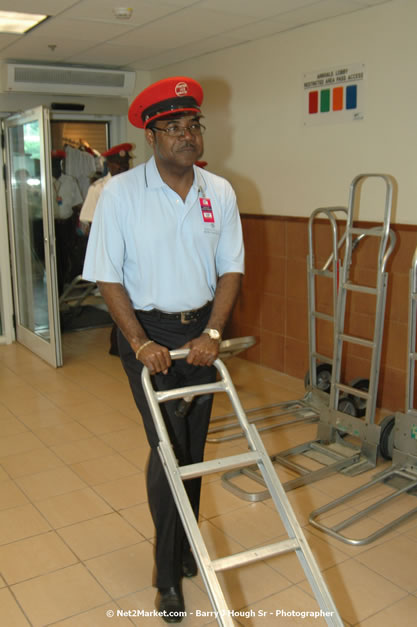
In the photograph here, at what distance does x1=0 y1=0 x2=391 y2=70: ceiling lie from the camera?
3604 mm

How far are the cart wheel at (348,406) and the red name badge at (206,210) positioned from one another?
6.18ft

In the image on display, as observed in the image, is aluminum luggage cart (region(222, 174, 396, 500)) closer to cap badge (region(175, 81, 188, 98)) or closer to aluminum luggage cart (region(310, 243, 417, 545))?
aluminum luggage cart (region(310, 243, 417, 545))

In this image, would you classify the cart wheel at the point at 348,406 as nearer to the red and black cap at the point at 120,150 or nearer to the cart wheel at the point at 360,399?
the cart wheel at the point at 360,399

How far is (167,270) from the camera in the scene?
204 cm

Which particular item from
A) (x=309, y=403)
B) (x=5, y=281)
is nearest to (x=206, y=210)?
(x=309, y=403)

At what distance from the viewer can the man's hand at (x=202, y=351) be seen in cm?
193

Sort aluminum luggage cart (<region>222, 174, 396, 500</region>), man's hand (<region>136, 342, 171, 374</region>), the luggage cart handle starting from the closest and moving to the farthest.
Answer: the luggage cart handle, man's hand (<region>136, 342, 171, 374</region>), aluminum luggage cart (<region>222, 174, 396, 500</region>)

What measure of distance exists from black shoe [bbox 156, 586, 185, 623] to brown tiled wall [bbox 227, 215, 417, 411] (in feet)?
7.28

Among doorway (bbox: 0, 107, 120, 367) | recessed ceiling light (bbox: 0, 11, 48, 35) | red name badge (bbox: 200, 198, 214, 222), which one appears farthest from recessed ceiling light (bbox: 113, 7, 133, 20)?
red name badge (bbox: 200, 198, 214, 222)

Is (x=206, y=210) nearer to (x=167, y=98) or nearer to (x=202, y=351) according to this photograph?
(x=167, y=98)

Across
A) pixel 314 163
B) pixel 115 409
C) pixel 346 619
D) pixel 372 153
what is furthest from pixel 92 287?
pixel 346 619

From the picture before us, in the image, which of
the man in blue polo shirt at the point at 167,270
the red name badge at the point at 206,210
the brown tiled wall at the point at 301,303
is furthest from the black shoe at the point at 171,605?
the brown tiled wall at the point at 301,303

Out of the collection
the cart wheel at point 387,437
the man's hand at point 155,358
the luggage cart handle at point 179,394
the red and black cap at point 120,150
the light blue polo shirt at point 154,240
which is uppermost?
the red and black cap at point 120,150

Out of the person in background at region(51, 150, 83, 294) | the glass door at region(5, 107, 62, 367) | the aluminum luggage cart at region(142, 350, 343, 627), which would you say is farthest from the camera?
the person in background at region(51, 150, 83, 294)
